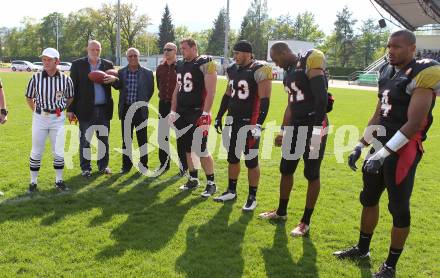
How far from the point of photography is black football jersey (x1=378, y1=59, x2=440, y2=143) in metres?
3.08

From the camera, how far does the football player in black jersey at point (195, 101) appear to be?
18.2ft

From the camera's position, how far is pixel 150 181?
6.24m

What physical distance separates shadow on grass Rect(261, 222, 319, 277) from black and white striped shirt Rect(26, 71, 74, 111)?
9.93 feet

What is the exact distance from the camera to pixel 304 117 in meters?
4.38

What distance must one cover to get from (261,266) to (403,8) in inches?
1565

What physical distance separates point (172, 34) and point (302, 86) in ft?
246

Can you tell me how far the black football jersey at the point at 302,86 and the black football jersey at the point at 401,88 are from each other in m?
0.67

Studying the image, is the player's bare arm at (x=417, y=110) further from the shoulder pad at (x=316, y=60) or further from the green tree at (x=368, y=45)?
the green tree at (x=368, y=45)

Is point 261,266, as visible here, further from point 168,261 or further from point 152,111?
point 152,111

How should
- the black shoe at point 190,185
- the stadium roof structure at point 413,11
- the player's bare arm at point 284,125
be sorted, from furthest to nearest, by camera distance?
the stadium roof structure at point 413,11 → the black shoe at point 190,185 → the player's bare arm at point 284,125

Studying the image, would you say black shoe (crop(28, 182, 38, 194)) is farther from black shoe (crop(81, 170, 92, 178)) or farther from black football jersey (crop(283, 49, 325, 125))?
black football jersey (crop(283, 49, 325, 125))

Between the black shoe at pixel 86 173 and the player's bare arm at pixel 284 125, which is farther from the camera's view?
the black shoe at pixel 86 173

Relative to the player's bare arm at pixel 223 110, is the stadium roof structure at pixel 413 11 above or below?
above

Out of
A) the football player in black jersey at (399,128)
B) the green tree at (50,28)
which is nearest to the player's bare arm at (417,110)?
the football player in black jersey at (399,128)
